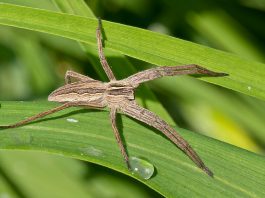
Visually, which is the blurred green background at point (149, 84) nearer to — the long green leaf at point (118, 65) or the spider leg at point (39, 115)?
the long green leaf at point (118, 65)

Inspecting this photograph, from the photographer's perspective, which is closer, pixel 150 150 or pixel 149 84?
pixel 150 150

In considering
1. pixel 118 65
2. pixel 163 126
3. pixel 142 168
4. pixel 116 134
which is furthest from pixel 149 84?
pixel 142 168

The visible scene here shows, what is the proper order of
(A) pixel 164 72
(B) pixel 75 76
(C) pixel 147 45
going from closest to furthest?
(C) pixel 147 45, (A) pixel 164 72, (B) pixel 75 76

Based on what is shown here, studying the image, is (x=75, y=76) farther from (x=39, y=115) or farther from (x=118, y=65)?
(x=39, y=115)

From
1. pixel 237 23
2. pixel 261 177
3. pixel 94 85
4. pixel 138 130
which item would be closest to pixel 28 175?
pixel 94 85

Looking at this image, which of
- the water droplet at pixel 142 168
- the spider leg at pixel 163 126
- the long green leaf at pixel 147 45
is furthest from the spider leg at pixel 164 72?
the water droplet at pixel 142 168
